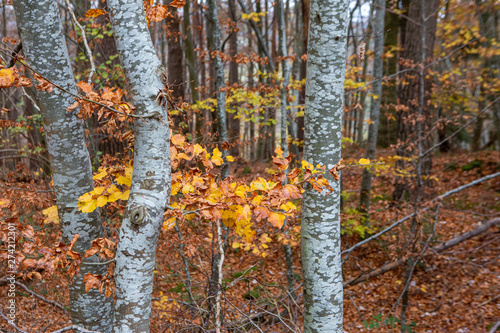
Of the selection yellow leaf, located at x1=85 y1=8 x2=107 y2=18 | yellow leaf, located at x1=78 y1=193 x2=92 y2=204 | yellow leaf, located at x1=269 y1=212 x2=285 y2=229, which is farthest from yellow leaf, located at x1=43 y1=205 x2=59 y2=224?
yellow leaf, located at x1=269 y1=212 x2=285 y2=229

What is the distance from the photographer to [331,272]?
7.04 ft

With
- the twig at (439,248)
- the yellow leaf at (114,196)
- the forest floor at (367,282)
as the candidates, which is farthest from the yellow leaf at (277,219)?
the twig at (439,248)

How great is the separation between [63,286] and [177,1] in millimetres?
5172

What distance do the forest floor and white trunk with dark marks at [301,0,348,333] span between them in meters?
1.16

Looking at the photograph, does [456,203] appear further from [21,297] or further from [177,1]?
[21,297]

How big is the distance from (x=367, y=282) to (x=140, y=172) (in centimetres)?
570

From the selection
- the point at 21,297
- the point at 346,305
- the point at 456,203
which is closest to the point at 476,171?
the point at 456,203

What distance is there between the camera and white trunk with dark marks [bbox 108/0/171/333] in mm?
1527

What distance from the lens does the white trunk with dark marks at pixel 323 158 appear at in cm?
210

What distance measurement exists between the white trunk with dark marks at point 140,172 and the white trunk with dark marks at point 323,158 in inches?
43.0

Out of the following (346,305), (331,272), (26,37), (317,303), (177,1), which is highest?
(177,1)

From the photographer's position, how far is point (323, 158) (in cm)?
213

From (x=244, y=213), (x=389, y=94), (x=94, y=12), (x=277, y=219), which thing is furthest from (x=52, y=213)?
(x=389, y=94)

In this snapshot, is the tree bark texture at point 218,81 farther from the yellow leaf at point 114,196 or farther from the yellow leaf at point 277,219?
the yellow leaf at point 277,219
